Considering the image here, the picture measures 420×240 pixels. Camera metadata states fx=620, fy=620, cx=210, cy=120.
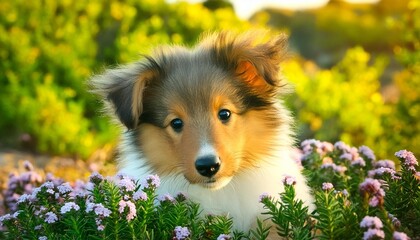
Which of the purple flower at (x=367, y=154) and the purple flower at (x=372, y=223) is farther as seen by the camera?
the purple flower at (x=367, y=154)

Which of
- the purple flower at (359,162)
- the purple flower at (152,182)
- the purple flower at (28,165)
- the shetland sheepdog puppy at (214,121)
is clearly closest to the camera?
the purple flower at (152,182)

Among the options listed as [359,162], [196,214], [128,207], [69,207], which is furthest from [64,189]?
[359,162]

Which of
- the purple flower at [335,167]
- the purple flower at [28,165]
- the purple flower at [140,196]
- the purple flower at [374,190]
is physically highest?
the purple flower at [28,165]

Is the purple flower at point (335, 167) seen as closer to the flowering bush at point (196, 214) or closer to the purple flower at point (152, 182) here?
the flowering bush at point (196, 214)

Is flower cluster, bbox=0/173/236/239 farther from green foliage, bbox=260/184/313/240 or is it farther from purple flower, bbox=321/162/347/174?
purple flower, bbox=321/162/347/174

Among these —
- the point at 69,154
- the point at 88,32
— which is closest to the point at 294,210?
the point at 69,154

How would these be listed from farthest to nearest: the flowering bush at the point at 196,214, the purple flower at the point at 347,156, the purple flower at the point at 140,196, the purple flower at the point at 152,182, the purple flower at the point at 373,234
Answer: the purple flower at the point at 347,156
the purple flower at the point at 152,182
the purple flower at the point at 140,196
the flowering bush at the point at 196,214
the purple flower at the point at 373,234

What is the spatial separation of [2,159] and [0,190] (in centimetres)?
290

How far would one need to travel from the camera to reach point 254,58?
173 inches

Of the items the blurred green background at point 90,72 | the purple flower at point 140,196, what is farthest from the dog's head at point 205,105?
the blurred green background at point 90,72

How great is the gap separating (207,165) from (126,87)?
95 cm

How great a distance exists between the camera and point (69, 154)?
10906 millimetres

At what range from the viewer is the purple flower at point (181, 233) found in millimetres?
3475

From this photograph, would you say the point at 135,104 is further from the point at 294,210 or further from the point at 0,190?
the point at 0,190
